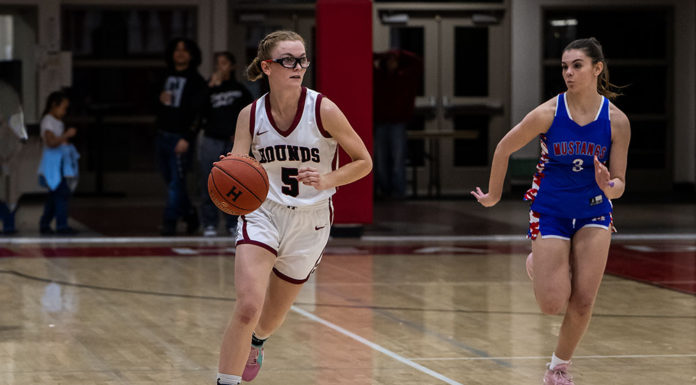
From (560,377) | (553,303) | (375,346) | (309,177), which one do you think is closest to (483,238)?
(375,346)

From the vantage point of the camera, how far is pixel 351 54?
493 inches

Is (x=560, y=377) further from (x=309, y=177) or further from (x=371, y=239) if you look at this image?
(x=371, y=239)

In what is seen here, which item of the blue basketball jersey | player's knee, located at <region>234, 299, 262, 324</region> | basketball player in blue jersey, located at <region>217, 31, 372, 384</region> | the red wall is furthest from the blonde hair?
the red wall

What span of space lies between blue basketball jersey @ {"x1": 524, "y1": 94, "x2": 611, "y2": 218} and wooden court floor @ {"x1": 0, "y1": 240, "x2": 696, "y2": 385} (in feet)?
3.36

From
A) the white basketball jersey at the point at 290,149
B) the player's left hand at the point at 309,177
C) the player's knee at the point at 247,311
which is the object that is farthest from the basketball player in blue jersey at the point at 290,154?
the player's knee at the point at 247,311

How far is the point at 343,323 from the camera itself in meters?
7.91

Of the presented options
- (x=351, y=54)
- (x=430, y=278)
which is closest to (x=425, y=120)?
(x=351, y=54)

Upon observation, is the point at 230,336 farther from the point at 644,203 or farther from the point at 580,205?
the point at 644,203

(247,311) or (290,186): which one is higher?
(290,186)

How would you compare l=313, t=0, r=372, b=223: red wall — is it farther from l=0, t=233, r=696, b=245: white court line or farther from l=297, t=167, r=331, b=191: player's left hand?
l=297, t=167, r=331, b=191: player's left hand

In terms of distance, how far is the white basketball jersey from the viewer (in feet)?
17.9

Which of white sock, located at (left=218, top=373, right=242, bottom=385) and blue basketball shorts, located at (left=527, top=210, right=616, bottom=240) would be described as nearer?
white sock, located at (left=218, top=373, right=242, bottom=385)

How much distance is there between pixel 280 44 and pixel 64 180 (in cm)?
788

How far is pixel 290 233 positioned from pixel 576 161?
142 cm
